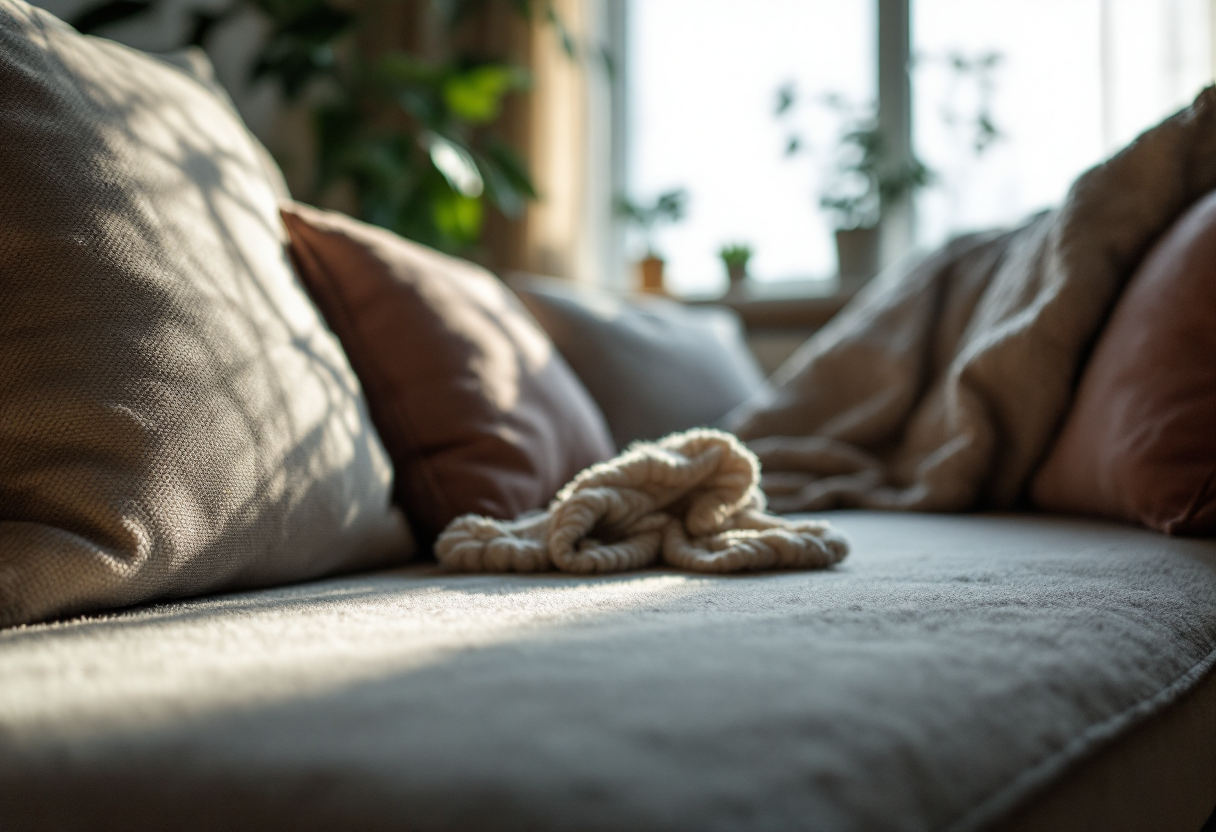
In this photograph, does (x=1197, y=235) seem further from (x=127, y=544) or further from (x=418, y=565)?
(x=127, y=544)

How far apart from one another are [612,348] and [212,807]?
4.17 feet

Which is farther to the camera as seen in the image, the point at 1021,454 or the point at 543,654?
the point at 1021,454

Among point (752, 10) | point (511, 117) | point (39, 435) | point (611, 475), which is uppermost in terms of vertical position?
point (752, 10)

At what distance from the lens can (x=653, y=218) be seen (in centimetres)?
286

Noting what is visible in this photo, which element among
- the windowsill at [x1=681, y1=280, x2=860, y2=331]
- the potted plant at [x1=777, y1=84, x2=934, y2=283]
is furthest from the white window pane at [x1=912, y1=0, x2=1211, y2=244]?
the windowsill at [x1=681, y1=280, x2=860, y2=331]

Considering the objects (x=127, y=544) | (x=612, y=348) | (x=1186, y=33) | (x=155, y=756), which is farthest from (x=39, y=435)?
(x=1186, y=33)

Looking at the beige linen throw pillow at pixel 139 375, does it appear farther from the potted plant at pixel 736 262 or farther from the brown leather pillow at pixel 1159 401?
the potted plant at pixel 736 262

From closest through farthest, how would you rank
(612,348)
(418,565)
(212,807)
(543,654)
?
1. (212,807)
2. (543,654)
3. (418,565)
4. (612,348)

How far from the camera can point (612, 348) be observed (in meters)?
1.62

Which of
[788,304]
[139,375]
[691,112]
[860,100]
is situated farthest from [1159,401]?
[691,112]

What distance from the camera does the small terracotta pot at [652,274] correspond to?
2.79 metres

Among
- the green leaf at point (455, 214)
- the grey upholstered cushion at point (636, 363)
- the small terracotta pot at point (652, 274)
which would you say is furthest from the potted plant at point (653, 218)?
the grey upholstered cushion at point (636, 363)

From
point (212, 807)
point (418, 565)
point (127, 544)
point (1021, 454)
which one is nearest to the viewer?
point (212, 807)

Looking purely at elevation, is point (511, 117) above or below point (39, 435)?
above
